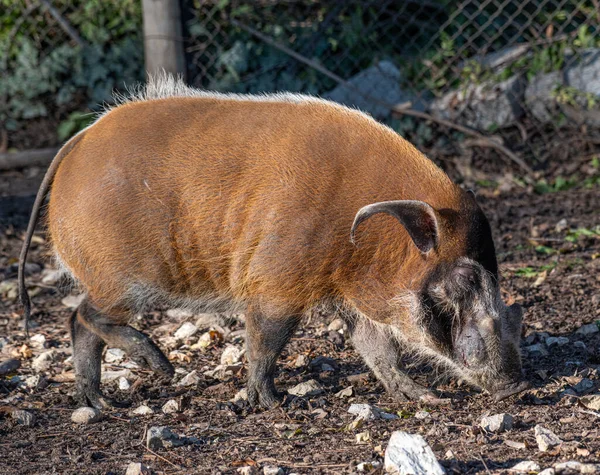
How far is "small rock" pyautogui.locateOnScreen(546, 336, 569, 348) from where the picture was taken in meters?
4.93

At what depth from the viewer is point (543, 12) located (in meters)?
8.46

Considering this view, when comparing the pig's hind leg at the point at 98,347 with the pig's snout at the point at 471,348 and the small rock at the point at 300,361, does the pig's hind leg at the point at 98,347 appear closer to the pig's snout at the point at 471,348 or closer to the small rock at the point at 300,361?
the small rock at the point at 300,361

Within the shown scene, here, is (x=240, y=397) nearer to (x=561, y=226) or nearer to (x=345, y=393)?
(x=345, y=393)

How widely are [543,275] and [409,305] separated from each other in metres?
2.06

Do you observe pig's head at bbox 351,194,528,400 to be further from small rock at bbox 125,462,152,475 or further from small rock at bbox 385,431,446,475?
small rock at bbox 125,462,152,475

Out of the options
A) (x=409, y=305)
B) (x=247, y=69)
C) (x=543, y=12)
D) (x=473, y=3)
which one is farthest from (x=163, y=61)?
(x=409, y=305)

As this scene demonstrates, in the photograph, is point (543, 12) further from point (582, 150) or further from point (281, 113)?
point (281, 113)

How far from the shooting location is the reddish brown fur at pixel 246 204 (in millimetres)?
4113

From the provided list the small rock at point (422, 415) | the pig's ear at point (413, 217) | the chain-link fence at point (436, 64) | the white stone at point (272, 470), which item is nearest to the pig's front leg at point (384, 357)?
the small rock at point (422, 415)

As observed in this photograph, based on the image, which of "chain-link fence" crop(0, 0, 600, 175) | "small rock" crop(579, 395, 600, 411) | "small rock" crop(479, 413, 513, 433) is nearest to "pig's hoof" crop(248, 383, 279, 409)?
"small rock" crop(479, 413, 513, 433)

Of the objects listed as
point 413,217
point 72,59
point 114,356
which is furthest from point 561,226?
point 72,59

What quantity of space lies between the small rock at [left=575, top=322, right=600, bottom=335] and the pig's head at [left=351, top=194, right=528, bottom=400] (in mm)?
1007

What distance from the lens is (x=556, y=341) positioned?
4949 millimetres

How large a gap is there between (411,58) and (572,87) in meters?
1.57
